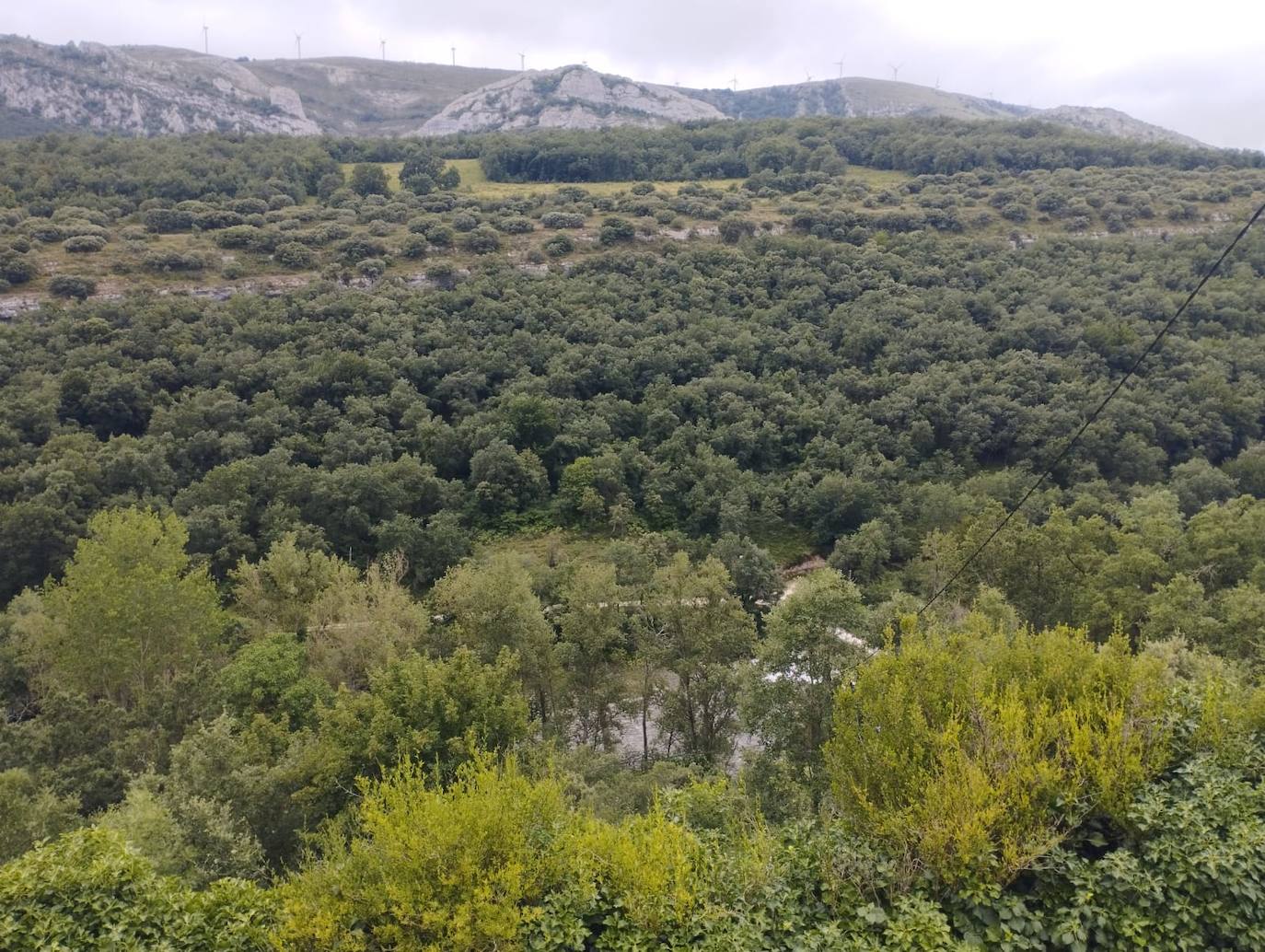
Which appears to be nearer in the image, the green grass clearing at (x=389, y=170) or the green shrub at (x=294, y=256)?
the green shrub at (x=294, y=256)

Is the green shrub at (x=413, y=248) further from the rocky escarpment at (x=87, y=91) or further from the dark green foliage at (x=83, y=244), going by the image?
the rocky escarpment at (x=87, y=91)

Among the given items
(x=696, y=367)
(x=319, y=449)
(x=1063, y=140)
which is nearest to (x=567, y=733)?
(x=319, y=449)

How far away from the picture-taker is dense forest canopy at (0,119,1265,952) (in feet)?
29.3

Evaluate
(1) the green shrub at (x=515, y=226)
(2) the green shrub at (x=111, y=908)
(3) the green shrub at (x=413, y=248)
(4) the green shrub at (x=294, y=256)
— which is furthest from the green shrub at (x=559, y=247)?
(2) the green shrub at (x=111, y=908)

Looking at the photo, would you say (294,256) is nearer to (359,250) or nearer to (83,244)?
(359,250)

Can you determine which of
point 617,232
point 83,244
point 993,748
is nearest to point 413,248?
point 617,232

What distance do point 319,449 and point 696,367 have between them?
113ft

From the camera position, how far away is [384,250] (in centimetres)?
8062

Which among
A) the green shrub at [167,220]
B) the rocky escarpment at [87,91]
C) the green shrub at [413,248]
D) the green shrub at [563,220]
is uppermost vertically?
the rocky escarpment at [87,91]

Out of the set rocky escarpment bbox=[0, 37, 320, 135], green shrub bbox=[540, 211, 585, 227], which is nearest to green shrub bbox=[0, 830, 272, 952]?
green shrub bbox=[540, 211, 585, 227]

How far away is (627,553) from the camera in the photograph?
43719 mm

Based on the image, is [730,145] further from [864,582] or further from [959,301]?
[864,582]

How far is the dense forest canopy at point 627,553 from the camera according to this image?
8.93 meters

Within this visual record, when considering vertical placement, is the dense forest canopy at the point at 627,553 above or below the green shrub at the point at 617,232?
below
